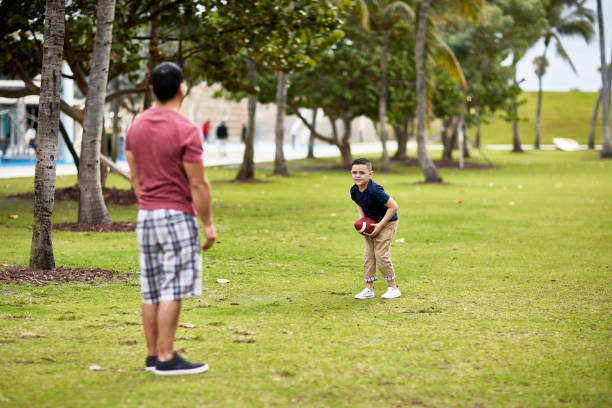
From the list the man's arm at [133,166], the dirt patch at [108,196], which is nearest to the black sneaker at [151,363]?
the man's arm at [133,166]

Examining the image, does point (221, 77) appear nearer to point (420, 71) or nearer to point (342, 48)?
point (420, 71)

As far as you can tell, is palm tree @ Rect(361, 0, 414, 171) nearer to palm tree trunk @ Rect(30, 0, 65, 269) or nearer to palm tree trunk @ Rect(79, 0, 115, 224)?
palm tree trunk @ Rect(79, 0, 115, 224)

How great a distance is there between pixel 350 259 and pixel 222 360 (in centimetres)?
472

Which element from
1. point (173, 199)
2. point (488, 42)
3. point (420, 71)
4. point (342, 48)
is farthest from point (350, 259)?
point (488, 42)

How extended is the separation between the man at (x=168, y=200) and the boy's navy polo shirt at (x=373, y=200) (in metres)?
2.58

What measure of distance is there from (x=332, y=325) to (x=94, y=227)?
22.0ft

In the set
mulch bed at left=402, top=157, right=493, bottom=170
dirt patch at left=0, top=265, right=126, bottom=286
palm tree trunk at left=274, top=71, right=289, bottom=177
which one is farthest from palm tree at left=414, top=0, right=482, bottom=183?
dirt patch at left=0, top=265, right=126, bottom=286

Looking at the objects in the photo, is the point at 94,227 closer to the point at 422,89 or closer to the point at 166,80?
the point at 166,80

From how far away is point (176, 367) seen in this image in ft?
14.8

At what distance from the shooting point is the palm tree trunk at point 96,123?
33.9 feet

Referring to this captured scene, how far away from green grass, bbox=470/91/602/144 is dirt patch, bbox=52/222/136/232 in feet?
224

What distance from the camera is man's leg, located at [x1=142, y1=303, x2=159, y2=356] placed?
14.8 feet

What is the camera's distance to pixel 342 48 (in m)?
29.4

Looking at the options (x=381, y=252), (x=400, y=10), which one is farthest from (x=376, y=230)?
(x=400, y=10)
